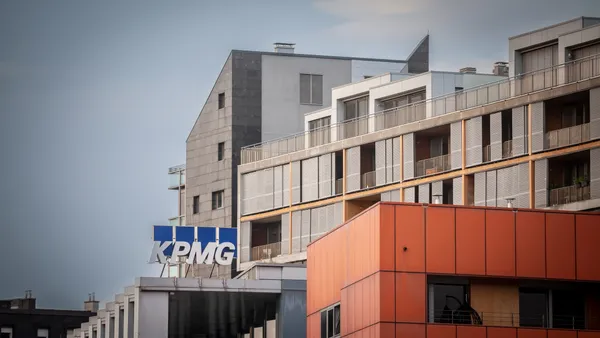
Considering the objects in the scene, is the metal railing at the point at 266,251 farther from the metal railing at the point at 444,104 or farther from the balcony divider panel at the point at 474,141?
the balcony divider panel at the point at 474,141

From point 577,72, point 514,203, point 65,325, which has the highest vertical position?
point 577,72

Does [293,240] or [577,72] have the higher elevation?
[577,72]

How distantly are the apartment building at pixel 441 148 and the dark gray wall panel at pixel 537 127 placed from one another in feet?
0.19

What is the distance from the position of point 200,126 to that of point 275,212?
14.5 meters

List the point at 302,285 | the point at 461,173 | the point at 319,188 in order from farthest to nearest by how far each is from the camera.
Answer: the point at 319,188, the point at 461,173, the point at 302,285

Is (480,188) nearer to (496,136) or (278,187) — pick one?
(496,136)

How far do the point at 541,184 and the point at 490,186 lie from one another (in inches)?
183

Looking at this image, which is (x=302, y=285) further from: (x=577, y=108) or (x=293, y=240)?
(x=293, y=240)

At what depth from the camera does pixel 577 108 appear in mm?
96750

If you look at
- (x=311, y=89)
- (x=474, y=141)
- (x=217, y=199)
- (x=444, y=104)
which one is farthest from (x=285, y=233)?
(x=474, y=141)

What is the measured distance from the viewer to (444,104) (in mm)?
106750

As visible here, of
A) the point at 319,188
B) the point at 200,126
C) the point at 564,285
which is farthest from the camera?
Result: the point at 200,126

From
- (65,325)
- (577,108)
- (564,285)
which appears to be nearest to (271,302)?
(577,108)

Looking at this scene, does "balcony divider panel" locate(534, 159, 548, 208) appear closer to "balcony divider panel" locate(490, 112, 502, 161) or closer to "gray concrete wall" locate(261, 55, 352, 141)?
"balcony divider panel" locate(490, 112, 502, 161)
